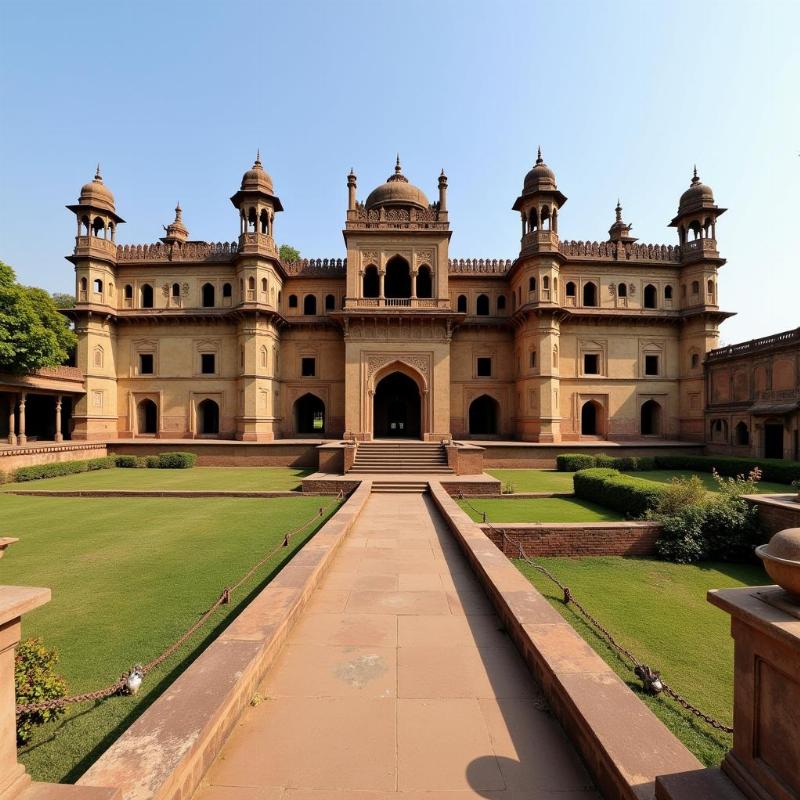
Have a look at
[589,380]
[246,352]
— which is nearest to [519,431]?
[589,380]

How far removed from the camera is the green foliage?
48.6 feet

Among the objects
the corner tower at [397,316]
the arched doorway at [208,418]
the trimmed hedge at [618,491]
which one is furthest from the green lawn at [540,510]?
the arched doorway at [208,418]

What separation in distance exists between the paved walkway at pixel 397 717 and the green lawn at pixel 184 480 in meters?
9.14

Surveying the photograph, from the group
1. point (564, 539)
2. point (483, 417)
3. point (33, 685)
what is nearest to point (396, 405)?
point (483, 417)

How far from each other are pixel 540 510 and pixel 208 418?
2015cm

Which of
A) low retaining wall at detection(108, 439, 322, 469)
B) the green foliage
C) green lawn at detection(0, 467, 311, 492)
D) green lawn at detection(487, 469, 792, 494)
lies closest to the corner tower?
low retaining wall at detection(108, 439, 322, 469)

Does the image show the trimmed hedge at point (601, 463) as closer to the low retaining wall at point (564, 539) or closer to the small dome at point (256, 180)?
the low retaining wall at point (564, 539)

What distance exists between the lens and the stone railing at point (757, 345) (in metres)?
18.7

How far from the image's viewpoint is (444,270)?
2075 centimetres

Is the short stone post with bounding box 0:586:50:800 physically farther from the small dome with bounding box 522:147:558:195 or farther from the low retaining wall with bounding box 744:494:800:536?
the small dome with bounding box 522:147:558:195

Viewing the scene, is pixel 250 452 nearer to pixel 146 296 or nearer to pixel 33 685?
pixel 146 296

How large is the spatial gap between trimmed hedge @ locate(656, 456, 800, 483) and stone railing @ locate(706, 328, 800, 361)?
6157mm

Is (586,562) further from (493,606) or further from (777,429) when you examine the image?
(777,429)

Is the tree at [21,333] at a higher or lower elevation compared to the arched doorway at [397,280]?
lower
